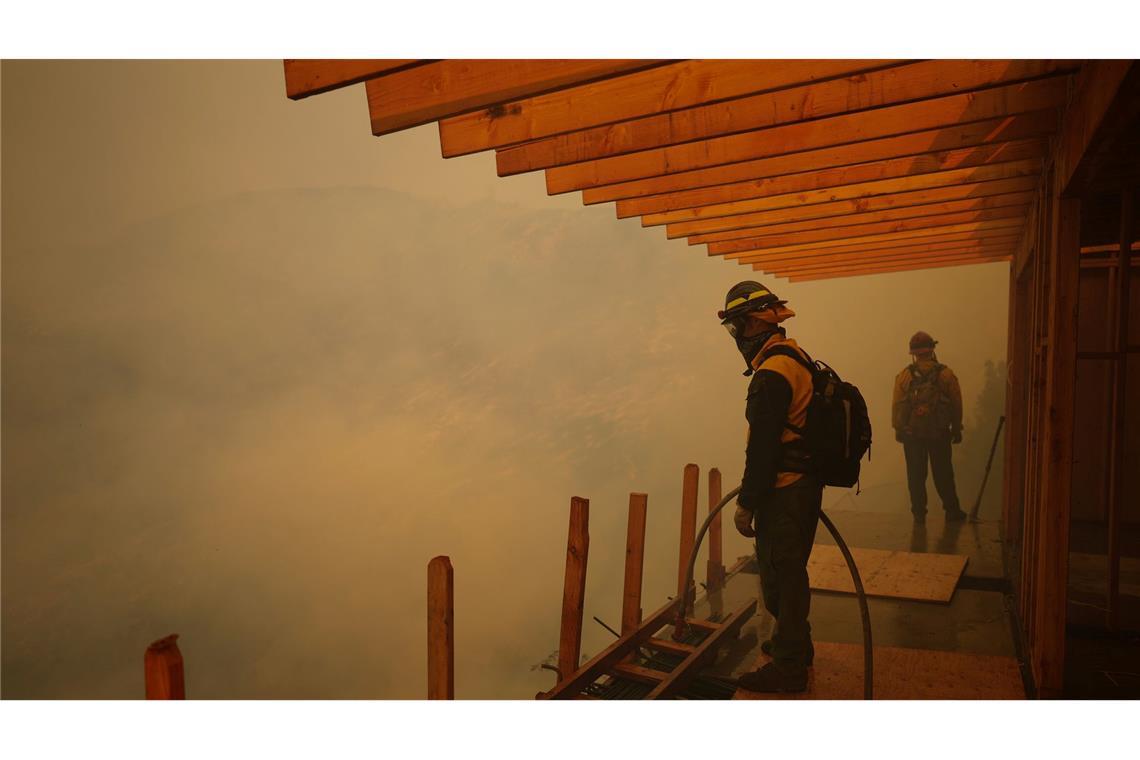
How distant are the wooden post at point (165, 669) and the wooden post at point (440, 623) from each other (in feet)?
3.17

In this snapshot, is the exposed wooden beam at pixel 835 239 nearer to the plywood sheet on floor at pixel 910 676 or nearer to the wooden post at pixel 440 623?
the plywood sheet on floor at pixel 910 676

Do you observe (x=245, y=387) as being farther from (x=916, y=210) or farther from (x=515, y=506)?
(x=916, y=210)

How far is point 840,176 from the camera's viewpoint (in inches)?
171

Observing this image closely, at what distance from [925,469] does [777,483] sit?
4.87 meters

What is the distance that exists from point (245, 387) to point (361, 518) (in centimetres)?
351

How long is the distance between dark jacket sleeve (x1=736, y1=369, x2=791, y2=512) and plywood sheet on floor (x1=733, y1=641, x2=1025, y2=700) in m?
0.98

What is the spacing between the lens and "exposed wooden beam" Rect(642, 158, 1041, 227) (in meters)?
4.16

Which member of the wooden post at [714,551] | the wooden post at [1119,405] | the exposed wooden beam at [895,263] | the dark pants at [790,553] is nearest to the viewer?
the dark pants at [790,553]

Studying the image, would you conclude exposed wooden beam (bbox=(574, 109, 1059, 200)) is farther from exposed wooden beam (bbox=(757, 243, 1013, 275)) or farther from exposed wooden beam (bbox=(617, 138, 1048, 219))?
→ exposed wooden beam (bbox=(757, 243, 1013, 275))

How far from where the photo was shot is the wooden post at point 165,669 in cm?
218

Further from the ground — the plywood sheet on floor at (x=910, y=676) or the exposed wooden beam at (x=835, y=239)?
the exposed wooden beam at (x=835, y=239)

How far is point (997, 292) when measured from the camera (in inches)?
484

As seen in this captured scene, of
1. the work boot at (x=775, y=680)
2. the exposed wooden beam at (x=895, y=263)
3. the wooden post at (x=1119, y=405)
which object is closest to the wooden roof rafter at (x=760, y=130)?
the wooden post at (x=1119, y=405)

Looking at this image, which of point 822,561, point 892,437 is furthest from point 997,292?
point 822,561
